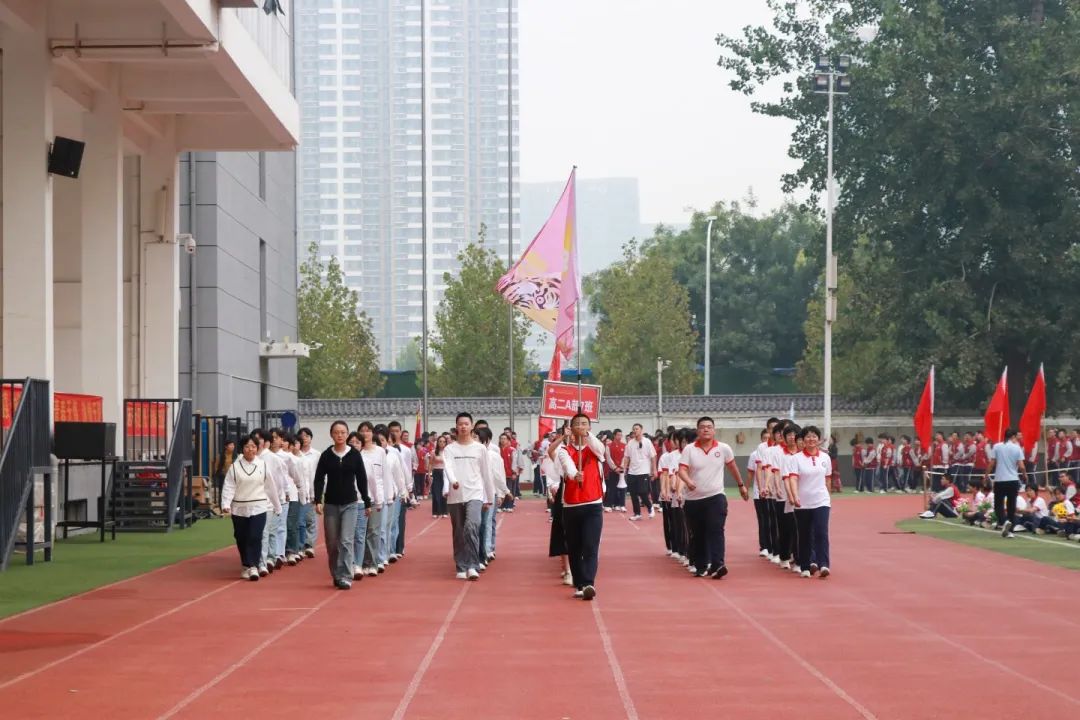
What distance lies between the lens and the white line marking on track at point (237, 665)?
9531 millimetres

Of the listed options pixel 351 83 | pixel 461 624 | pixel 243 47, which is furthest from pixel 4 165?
pixel 351 83

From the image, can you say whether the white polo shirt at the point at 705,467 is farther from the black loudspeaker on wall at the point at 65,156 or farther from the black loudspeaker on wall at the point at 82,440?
the black loudspeaker on wall at the point at 65,156

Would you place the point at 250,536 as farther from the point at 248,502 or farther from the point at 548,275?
the point at 548,275

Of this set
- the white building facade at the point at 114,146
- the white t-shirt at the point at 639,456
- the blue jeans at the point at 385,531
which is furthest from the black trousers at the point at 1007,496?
the white building facade at the point at 114,146

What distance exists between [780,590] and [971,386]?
A: 3474cm

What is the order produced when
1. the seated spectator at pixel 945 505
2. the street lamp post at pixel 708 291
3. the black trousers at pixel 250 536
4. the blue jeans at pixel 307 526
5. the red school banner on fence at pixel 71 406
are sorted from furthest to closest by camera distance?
the street lamp post at pixel 708 291
the seated spectator at pixel 945 505
the red school banner on fence at pixel 71 406
the blue jeans at pixel 307 526
the black trousers at pixel 250 536

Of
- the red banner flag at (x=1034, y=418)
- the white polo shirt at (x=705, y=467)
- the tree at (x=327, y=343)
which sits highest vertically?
the tree at (x=327, y=343)

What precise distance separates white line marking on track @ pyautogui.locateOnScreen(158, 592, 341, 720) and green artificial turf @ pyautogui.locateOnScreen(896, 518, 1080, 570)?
33.8 ft

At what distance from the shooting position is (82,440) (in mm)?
22922

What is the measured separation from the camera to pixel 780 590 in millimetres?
16781

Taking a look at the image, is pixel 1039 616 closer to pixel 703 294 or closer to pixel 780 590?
pixel 780 590

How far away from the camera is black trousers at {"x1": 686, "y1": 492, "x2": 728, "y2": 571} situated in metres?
18.2

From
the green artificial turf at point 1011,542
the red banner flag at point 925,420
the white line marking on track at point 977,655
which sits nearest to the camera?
the white line marking on track at point 977,655

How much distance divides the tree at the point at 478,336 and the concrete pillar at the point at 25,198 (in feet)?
130
